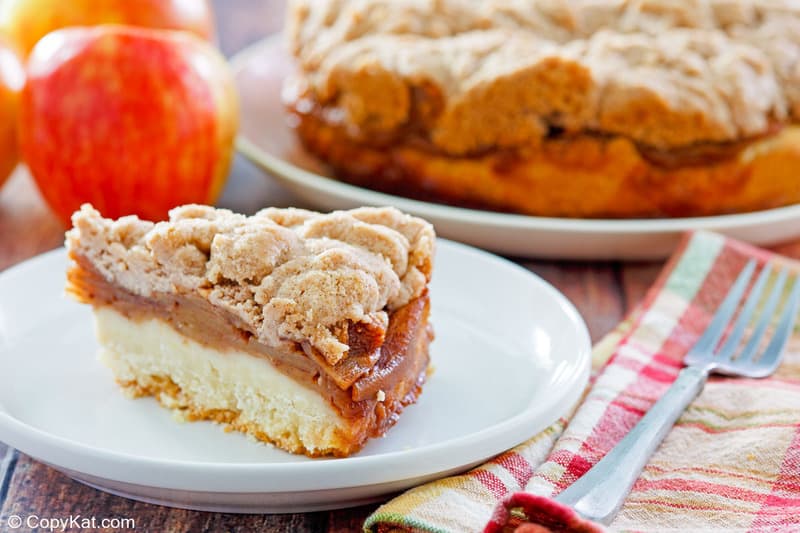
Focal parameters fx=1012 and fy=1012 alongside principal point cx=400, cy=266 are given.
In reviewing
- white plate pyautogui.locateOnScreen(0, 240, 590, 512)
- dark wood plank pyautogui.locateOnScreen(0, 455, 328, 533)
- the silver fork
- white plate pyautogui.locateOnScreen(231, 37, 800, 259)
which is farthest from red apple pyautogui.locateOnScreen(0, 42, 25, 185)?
the silver fork

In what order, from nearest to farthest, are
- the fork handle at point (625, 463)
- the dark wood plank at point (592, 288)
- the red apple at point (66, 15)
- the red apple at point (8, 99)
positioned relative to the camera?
the fork handle at point (625, 463)
the dark wood plank at point (592, 288)
the red apple at point (8, 99)
the red apple at point (66, 15)

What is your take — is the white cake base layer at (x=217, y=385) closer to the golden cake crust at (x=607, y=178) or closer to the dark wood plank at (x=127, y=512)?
the dark wood plank at (x=127, y=512)

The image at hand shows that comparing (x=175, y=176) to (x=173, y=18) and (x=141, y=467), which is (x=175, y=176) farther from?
(x=141, y=467)

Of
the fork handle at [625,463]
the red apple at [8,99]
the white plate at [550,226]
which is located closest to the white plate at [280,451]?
the fork handle at [625,463]

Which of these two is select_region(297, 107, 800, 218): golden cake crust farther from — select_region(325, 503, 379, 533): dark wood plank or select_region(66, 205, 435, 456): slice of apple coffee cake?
select_region(325, 503, 379, 533): dark wood plank

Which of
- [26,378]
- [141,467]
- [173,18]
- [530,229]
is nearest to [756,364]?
A: [530,229]
